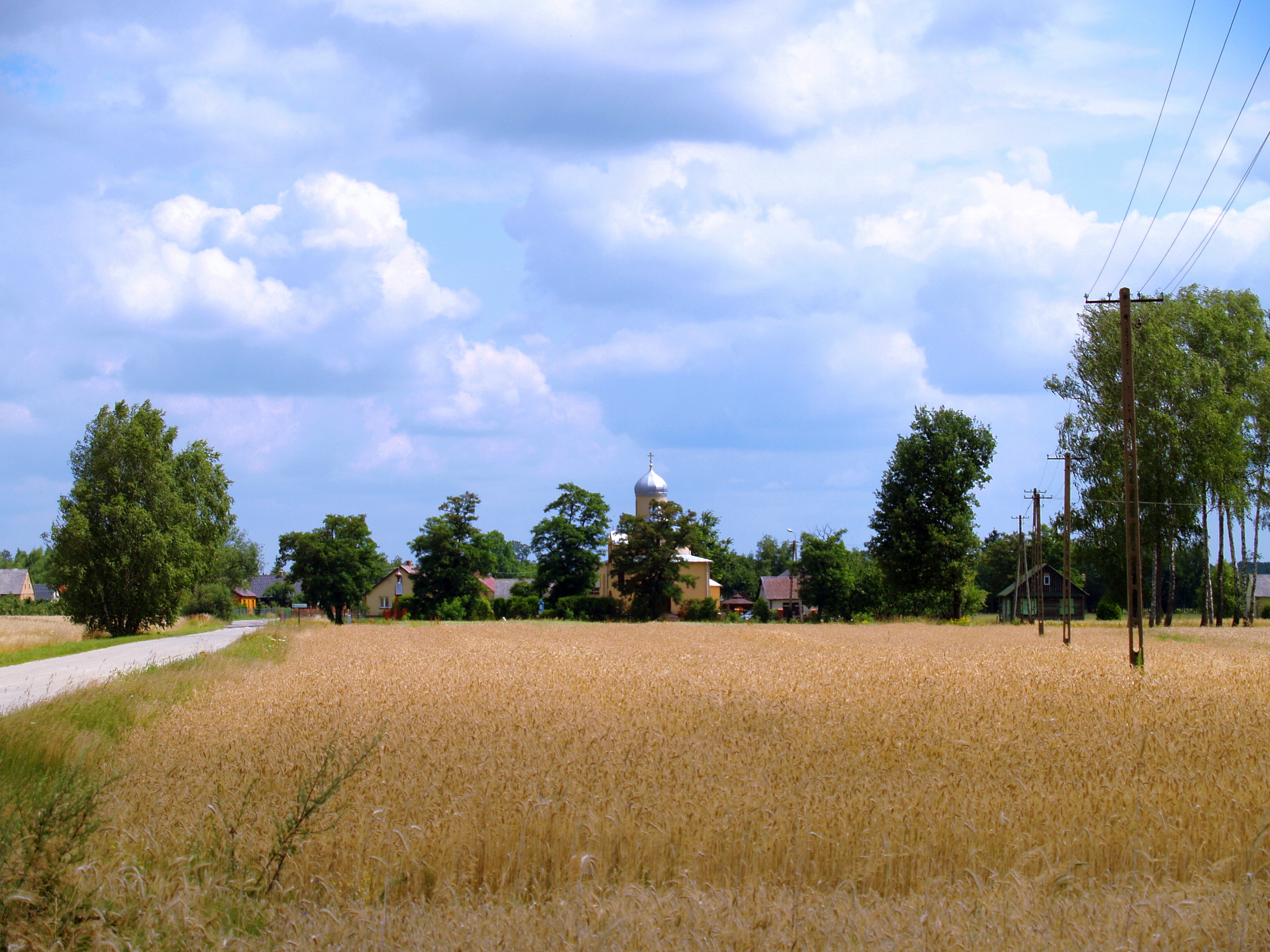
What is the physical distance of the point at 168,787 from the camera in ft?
25.9

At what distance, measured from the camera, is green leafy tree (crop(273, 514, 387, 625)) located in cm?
8731

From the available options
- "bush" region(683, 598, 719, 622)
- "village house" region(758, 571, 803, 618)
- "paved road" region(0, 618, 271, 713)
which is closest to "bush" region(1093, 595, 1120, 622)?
"bush" region(683, 598, 719, 622)

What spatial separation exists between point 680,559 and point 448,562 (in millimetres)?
19803

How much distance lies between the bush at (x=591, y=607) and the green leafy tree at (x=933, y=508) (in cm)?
2523

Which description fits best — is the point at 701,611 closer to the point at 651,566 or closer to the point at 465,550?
the point at 651,566

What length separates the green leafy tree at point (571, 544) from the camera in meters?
92.9

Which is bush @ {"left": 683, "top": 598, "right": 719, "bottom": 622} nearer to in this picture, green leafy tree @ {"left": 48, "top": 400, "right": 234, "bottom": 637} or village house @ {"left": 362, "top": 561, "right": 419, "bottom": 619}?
green leafy tree @ {"left": 48, "top": 400, "right": 234, "bottom": 637}

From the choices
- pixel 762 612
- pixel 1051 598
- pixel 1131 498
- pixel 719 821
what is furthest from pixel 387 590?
pixel 719 821

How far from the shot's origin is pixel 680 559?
86.1m

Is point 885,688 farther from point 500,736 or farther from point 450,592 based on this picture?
point 450,592

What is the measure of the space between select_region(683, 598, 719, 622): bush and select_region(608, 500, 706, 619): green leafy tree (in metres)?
1.50

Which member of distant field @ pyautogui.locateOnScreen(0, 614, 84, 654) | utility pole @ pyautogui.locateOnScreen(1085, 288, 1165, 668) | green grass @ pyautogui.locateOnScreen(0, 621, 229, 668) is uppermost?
utility pole @ pyautogui.locateOnScreen(1085, 288, 1165, 668)

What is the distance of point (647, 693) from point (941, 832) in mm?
7360

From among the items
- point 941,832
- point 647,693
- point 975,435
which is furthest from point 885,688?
point 975,435
